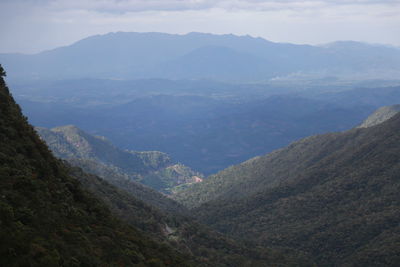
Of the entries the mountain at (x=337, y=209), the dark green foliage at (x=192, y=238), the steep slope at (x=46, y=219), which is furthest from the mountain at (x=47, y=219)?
the mountain at (x=337, y=209)

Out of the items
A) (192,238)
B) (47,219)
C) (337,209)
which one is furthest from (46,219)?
(337,209)

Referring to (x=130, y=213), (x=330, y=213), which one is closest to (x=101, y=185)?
(x=130, y=213)

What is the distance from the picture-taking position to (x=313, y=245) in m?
64.1

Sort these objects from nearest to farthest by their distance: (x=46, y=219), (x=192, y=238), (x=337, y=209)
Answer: (x=46, y=219) → (x=192, y=238) → (x=337, y=209)

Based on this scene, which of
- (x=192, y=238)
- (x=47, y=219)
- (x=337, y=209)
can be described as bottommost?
(x=337, y=209)

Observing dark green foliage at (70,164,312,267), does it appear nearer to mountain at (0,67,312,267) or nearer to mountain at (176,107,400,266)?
mountain at (176,107,400,266)

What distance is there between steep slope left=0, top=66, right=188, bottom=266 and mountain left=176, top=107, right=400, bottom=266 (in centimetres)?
3743

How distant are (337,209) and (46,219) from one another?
62742 mm

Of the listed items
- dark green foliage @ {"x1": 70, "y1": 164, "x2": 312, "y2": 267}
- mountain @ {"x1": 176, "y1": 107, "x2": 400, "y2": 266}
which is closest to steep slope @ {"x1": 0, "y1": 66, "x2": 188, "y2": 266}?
dark green foliage @ {"x1": 70, "y1": 164, "x2": 312, "y2": 267}

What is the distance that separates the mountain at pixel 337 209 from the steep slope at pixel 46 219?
37.4 m

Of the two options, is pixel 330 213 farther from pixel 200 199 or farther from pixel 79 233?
pixel 200 199

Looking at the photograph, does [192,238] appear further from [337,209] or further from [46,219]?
[46,219]

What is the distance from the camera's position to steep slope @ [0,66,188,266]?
15.6 meters

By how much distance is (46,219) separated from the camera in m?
19.0
